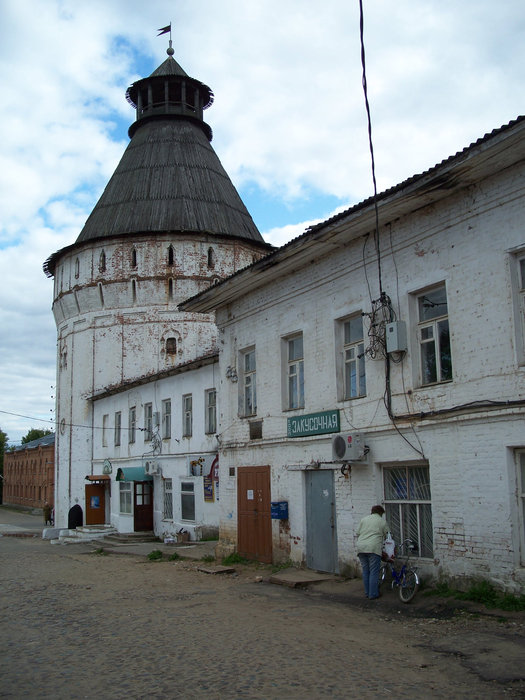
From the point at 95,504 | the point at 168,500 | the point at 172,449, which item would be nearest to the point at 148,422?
the point at 172,449

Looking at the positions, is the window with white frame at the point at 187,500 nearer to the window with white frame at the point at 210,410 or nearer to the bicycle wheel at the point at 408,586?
the window with white frame at the point at 210,410

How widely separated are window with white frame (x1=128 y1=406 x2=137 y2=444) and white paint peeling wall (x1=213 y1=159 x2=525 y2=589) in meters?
14.0

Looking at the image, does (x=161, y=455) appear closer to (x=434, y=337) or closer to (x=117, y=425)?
(x=117, y=425)

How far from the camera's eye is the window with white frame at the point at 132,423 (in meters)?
28.4

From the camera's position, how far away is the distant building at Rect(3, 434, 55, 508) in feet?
198

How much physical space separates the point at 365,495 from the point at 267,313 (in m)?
5.18

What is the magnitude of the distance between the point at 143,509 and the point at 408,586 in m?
18.3

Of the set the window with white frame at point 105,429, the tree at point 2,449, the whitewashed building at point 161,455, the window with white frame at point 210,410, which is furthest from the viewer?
the tree at point 2,449

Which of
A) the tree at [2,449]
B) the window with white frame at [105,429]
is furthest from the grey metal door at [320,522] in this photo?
the tree at [2,449]

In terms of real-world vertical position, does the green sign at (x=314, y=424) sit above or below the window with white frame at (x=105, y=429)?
below

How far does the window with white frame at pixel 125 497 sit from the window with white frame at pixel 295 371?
591 inches

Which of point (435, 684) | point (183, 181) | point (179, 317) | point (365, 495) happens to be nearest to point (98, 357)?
point (179, 317)

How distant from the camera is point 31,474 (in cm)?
6662

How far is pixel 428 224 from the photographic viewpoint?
11.4 m
